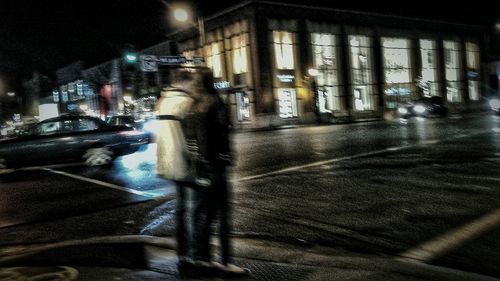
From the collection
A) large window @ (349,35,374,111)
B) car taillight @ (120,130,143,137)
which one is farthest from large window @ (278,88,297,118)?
car taillight @ (120,130,143,137)

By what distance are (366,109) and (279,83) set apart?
37.7 ft

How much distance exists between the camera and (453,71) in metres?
57.9

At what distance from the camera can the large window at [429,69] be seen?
5394 centimetres

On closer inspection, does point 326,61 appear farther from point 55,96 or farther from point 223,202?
point 55,96

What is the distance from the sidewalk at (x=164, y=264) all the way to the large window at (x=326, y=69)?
4086cm

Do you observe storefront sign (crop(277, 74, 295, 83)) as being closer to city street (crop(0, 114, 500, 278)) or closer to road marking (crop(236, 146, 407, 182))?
road marking (crop(236, 146, 407, 182))

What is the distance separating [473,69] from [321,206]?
5954cm

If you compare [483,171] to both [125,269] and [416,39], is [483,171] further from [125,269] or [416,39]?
[416,39]

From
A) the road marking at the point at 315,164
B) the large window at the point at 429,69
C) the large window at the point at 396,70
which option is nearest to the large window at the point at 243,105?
the large window at the point at 396,70

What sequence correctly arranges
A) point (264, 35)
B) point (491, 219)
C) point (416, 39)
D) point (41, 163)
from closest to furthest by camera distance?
point (491, 219) → point (41, 163) → point (264, 35) → point (416, 39)

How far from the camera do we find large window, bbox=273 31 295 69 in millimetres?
43062

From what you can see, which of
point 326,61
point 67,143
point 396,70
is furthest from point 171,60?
point 396,70

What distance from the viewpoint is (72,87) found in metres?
88.3

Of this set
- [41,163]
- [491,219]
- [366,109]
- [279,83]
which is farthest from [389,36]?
[491,219]
